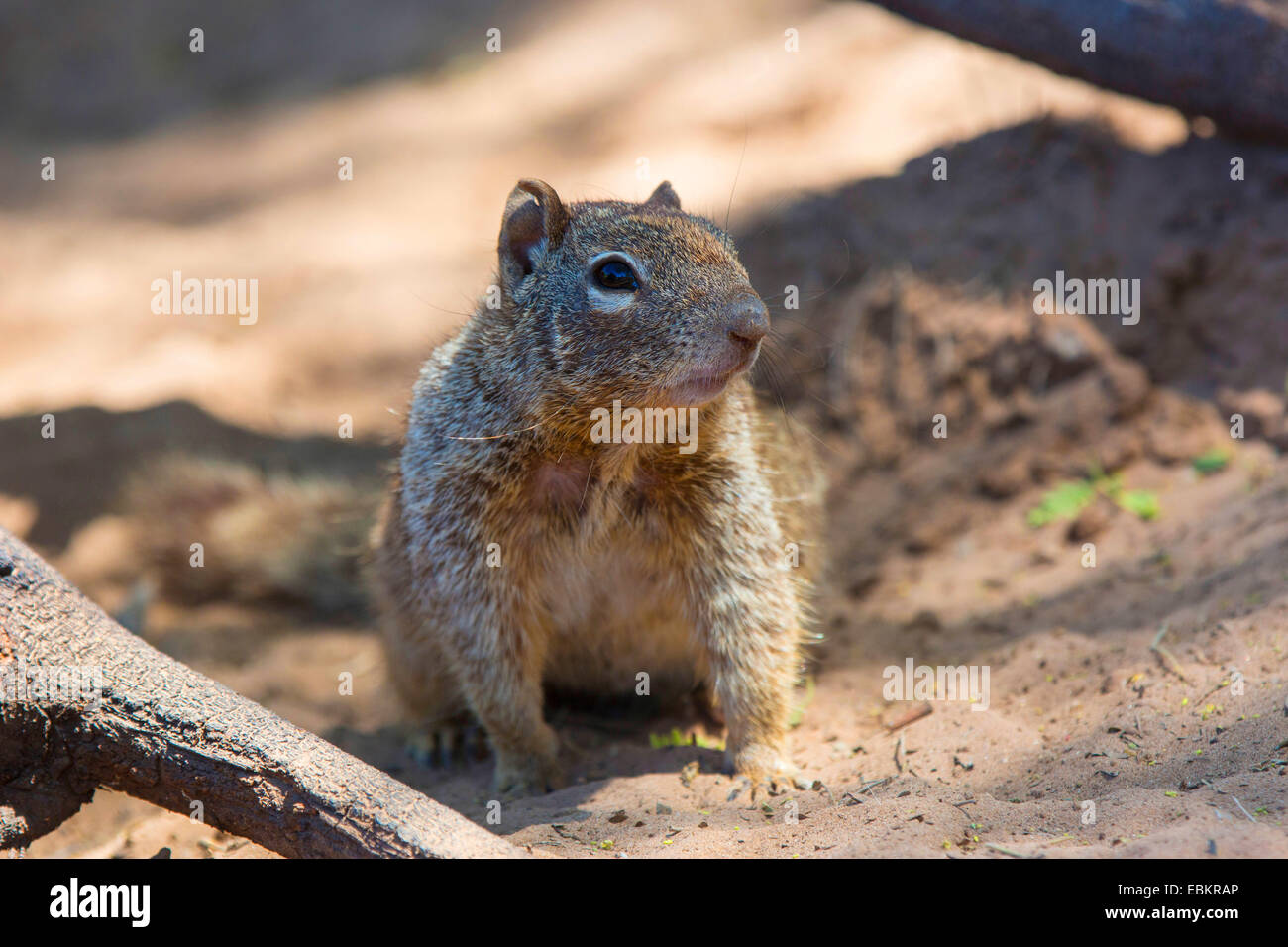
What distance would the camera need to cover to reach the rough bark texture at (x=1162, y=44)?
4.98m

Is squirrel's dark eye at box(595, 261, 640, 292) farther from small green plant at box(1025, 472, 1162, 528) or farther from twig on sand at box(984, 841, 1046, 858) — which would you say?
small green plant at box(1025, 472, 1162, 528)

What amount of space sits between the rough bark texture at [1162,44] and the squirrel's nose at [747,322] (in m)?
2.93

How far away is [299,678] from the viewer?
5355 mm

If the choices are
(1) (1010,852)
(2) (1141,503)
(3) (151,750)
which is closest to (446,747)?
(3) (151,750)

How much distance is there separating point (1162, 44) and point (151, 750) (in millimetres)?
5287

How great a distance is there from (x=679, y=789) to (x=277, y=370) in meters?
4.58

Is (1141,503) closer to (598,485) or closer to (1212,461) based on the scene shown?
(1212,461)

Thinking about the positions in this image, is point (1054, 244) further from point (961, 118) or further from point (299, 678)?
point (299, 678)

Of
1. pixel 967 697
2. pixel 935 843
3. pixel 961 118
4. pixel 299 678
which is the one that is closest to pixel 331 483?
pixel 299 678

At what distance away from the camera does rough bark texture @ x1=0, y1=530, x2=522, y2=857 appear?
2725 mm

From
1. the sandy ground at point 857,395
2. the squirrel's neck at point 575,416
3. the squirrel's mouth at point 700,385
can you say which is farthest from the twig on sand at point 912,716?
the squirrel's mouth at point 700,385

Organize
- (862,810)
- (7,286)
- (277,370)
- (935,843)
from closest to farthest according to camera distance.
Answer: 1. (935,843)
2. (862,810)
3. (277,370)
4. (7,286)

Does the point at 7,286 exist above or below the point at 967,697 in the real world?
above

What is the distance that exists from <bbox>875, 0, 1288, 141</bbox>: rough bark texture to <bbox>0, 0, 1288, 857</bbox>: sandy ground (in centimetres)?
45
